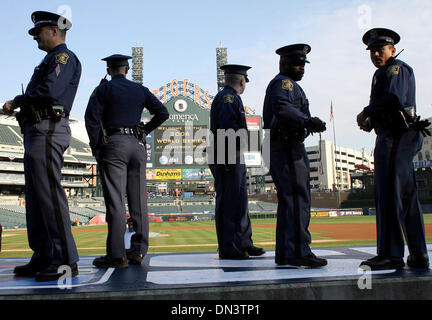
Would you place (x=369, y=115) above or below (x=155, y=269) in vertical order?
above

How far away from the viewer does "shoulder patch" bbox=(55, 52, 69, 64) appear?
10.2 feet

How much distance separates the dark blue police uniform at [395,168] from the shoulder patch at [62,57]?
2754 mm

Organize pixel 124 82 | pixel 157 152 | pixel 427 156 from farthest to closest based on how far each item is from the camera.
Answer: pixel 427 156
pixel 157 152
pixel 124 82

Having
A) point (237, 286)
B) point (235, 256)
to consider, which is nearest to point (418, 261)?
point (237, 286)

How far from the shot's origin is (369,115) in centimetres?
323

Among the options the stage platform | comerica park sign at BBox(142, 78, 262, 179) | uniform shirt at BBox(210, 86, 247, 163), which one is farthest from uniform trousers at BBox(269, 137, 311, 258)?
comerica park sign at BBox(142, 78, 262, 179)

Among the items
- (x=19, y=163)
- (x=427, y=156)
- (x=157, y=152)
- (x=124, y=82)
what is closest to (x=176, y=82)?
(x=157, y=152)

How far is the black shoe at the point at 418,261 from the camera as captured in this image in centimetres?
289

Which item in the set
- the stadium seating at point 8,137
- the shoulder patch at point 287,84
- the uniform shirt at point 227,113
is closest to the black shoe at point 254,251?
the uniform shirt at point 227,113

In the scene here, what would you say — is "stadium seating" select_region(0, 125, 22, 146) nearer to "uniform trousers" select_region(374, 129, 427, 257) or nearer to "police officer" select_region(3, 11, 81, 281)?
"police officer" select_region(3, 11, 81, 281)

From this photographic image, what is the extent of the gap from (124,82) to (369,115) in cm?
255

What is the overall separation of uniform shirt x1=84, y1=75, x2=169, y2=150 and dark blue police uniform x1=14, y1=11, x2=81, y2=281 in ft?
1.37

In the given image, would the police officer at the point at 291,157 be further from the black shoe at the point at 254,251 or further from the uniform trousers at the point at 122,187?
the uniform trousers at the point at 122,187
